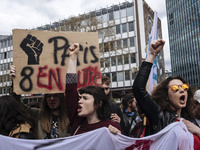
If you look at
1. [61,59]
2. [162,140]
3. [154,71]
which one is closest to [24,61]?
[61,59]

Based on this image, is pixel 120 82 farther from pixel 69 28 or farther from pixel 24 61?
pixel 24 61

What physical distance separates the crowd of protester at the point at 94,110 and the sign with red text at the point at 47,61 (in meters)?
0.20

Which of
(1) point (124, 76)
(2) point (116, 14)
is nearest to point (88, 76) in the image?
(1) point (124, 76)

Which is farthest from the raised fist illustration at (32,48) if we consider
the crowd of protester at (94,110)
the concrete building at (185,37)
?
the concrete building at (185,37)

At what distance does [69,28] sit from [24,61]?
53.1ft

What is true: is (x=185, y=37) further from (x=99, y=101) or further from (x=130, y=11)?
(x=99, y=101)

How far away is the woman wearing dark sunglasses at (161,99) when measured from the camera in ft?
6.61

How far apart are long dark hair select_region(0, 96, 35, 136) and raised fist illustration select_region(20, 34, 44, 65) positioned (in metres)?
0.83

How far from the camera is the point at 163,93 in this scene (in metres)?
2.31

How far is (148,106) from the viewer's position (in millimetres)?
2021

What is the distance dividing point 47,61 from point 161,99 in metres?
1.53

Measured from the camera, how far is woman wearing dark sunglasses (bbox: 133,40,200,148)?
2.01 m

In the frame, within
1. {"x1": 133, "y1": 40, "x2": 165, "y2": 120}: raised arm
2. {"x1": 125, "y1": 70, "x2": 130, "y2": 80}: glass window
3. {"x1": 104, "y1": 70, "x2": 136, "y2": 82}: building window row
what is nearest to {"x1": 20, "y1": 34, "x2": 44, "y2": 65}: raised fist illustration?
{"x1": 133, "y1": 40, "x2": 165, "y2": 120}: raised arm

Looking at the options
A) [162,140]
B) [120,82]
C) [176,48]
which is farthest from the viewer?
[176,48]
